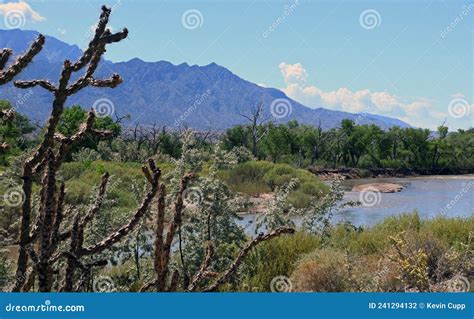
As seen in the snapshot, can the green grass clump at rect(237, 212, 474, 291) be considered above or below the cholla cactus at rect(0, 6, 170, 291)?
below

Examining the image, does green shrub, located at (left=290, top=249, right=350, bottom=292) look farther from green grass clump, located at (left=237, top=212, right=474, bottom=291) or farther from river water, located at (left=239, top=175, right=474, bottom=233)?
river water, located at (left=239, top=175, right=474, bottom=233)

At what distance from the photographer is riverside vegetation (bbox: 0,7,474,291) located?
185 centimetres

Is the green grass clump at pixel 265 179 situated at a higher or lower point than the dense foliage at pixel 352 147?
lower

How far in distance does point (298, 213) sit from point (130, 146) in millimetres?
33251

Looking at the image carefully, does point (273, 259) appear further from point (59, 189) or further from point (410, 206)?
point (410, 206)

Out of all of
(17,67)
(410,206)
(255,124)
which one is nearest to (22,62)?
(17,67)

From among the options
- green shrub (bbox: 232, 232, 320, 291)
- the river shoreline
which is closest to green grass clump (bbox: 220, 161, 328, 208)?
the river shoreline

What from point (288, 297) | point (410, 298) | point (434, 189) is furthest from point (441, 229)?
point (434, 189)

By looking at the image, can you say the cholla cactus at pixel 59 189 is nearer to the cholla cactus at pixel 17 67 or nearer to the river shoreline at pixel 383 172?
the cholla cactus at pixel 17 67

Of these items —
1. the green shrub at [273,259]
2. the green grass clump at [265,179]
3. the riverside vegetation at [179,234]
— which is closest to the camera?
the riverside vegetation at [179,234]

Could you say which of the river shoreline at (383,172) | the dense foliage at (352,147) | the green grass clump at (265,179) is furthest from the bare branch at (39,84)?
the dense foliage at (352,147)

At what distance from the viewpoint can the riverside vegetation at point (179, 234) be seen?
1.85 meters

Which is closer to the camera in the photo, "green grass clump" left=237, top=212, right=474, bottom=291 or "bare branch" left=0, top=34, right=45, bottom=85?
"bare branch" left=0, top=34, right=45, bottom=85

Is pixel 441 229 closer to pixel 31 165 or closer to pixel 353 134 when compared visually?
pixel 31 165
